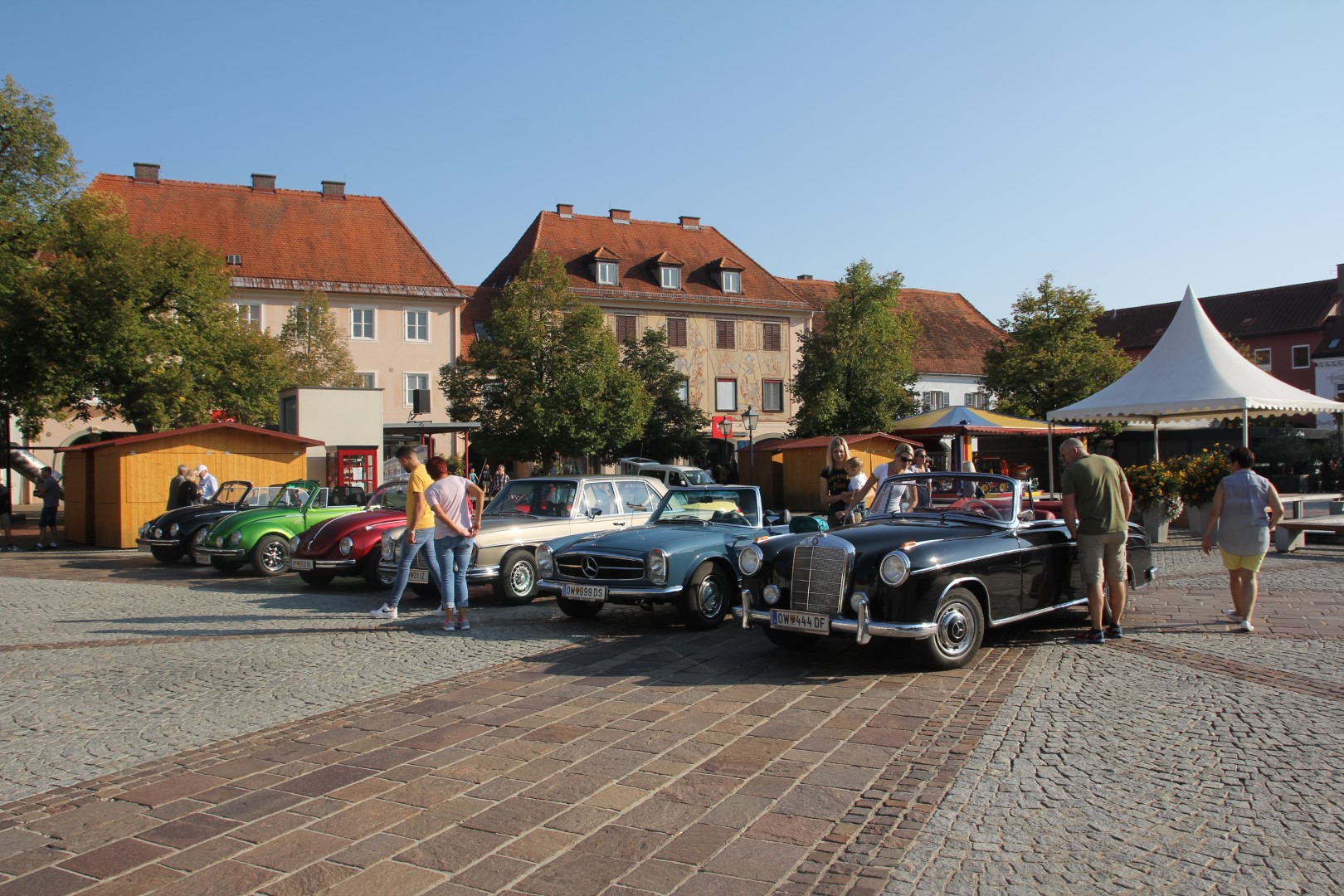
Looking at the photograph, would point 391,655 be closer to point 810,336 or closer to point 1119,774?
point 1119,774

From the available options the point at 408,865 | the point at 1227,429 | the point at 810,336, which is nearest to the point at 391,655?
the point at 408,865

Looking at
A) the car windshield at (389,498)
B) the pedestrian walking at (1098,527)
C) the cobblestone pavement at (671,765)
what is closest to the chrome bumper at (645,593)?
the cobblestone pavement at (671,765)

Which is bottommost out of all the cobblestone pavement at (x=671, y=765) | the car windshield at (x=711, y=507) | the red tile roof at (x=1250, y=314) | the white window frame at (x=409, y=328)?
the cobblestone pavement at (x=671, y=765)

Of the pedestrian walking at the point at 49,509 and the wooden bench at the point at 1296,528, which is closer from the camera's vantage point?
the wooden bench at the point at 1296,528

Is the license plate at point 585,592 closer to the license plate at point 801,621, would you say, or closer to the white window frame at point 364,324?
the license plate at point 801,621

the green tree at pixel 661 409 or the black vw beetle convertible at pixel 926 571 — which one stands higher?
the green tree at pixel 661 409

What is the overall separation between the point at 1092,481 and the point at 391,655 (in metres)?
6.07

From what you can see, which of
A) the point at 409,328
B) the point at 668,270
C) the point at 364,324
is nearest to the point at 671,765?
the point at 364,324

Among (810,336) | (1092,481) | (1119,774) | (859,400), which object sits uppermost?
(810,336)

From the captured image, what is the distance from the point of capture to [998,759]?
209 inches

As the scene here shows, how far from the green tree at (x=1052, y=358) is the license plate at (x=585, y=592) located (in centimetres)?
3467

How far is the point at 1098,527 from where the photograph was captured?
333 inches

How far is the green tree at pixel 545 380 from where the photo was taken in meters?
34.9

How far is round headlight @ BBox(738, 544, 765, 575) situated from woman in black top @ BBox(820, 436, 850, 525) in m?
3.66
